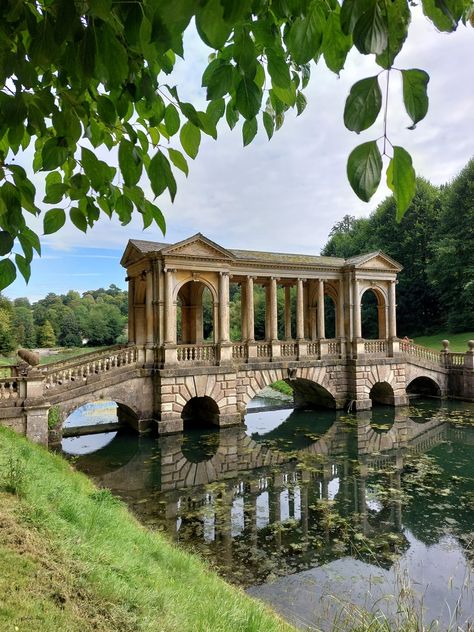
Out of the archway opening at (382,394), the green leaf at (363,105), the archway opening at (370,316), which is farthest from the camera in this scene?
the archway opening at (370,316)

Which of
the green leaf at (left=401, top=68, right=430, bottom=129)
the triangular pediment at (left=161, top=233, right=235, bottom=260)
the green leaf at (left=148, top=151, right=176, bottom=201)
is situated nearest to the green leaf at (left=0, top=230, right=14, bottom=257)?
the green leaf at (left=148, top=151, right=176, bottom=201)

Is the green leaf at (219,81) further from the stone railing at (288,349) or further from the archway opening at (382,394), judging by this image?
the archway opening at (382,394)

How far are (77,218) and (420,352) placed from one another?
23844 millimetres

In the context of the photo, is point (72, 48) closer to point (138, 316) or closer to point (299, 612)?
point (299, 612)

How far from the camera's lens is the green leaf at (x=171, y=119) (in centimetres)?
169

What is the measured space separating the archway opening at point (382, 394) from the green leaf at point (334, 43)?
71.3 ft

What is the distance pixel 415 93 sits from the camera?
95 cm

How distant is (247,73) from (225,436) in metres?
15.8


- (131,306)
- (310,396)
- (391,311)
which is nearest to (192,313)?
(131,306)

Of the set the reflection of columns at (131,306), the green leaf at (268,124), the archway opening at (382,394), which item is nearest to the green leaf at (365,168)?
the green leaf at (268,124)

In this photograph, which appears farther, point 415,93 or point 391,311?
point 391,311

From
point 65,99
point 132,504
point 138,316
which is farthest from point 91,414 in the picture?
point 65,99

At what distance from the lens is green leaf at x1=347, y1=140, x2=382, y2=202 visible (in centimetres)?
97

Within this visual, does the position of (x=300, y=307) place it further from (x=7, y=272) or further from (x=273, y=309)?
(x=7, y=272)
